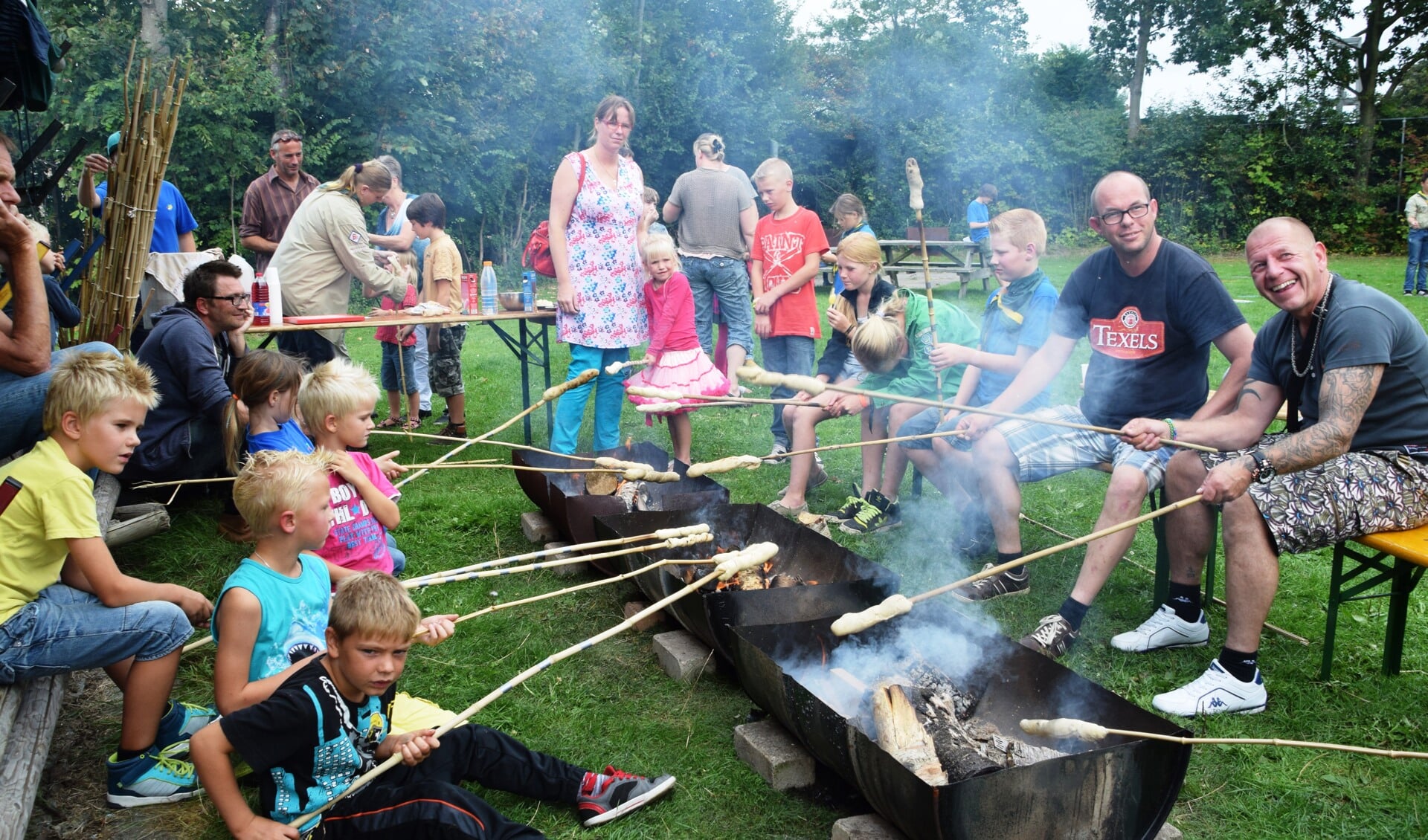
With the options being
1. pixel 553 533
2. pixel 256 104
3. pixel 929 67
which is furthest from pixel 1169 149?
pixel 553 533

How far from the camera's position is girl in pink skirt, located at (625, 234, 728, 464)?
5.89m

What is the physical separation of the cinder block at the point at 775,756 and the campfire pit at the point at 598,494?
4.70 ft

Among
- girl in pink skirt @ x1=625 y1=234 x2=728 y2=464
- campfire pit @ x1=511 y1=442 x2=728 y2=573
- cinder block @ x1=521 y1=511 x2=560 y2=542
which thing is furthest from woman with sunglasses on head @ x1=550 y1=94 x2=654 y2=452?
cinder block @ x1=521 y1=511 x2=560 y2=542

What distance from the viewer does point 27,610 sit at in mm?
2688

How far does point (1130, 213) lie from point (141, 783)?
4.23 m

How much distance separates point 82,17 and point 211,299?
14061 mm

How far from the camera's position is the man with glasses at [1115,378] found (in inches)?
155

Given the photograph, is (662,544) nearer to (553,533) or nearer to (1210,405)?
(553,533)

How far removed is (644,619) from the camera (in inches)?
→ 168

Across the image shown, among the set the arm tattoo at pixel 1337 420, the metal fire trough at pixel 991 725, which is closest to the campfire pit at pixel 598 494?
the metal fire trough at pixel 991 725

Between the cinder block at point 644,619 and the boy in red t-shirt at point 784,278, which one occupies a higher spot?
the boy in red t-shirt at point 784,278

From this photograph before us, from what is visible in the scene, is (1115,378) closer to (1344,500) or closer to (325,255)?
(1344,500)

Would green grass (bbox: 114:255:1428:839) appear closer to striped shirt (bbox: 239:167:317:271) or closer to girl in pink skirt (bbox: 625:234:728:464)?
girl in pink skirt (bbox: 625:234:728:464)

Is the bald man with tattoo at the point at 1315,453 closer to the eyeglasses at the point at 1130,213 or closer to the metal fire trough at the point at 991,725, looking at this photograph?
the eyeglasses at the point at 1130,213
